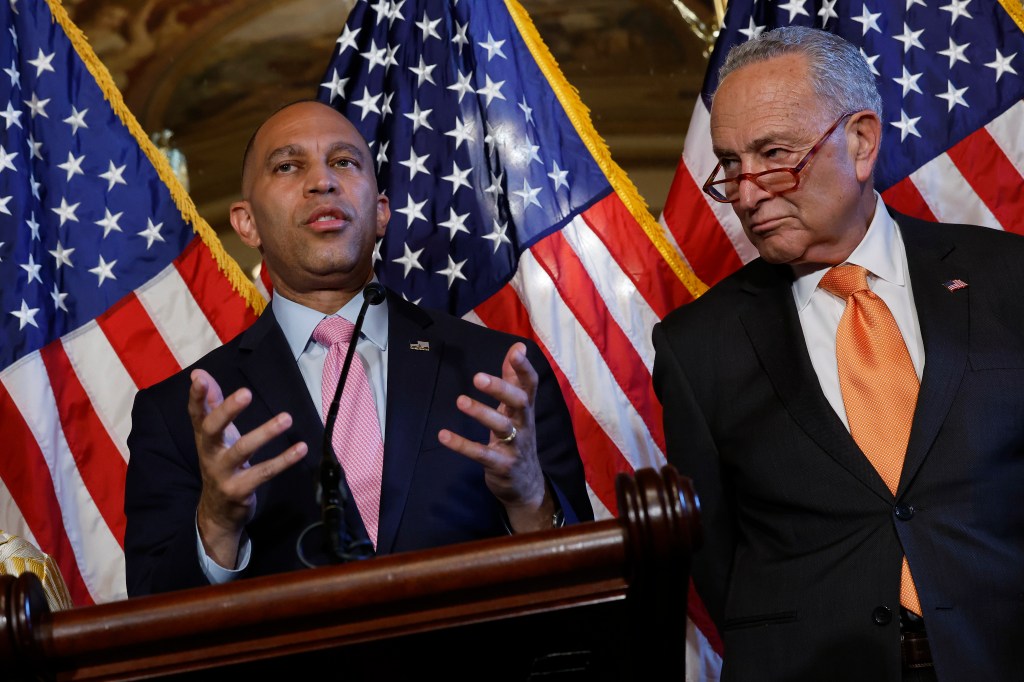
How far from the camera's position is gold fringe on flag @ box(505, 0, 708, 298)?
292cm

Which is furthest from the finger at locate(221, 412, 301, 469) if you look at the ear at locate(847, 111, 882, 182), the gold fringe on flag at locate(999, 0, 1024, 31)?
the gold fringe on flag at locate(999, 0, 1024, 31)

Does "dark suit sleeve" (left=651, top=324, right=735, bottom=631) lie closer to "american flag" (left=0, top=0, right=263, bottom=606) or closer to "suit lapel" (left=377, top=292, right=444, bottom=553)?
"suit lapel" (left=377, top=292, right=444, bottom=553)

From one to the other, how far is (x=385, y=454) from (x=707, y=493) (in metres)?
0.60

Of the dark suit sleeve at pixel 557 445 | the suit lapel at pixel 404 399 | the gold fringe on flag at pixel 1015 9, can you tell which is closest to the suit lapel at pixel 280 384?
the suit lapel at pixel 404 399

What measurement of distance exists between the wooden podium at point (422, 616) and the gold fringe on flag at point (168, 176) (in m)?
1.90

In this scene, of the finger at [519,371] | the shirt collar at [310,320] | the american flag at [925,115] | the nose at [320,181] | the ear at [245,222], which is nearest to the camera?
the finger at [519,371]

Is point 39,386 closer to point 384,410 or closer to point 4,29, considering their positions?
point 4,29

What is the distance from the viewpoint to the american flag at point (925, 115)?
282 centimetres

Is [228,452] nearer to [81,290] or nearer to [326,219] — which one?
[326,219]

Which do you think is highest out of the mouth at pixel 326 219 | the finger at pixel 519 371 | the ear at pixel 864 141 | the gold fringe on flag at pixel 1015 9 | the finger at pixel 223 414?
the gold fringe on flag at pixel 1015 9

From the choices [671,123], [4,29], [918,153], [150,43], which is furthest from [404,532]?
[150,43]

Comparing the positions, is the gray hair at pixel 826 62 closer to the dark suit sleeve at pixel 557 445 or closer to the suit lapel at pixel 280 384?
the dark suit sleeve at pixel 557 445

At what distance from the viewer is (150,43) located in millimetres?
4094

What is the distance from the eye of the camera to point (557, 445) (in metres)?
2.14
